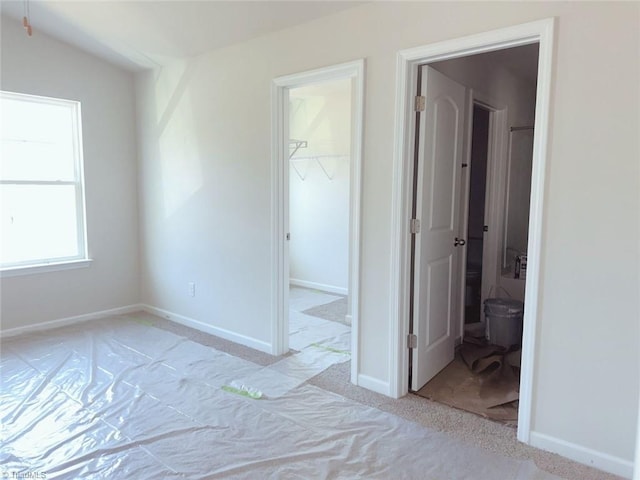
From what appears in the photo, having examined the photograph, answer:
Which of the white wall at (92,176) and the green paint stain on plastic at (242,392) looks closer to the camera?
the green paint stain on plastic at (242,392)

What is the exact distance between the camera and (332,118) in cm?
530

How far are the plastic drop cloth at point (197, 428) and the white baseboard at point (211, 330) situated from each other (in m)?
0.27

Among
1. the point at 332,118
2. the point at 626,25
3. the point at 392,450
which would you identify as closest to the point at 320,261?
the point at 332,118

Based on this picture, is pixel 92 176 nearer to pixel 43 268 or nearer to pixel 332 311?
pixel 43 268

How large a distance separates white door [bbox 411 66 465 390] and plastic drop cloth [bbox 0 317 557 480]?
659 mm

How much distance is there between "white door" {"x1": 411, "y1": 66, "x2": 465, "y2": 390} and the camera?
8.62ft

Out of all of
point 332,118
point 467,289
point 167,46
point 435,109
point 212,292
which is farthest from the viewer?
point 332,118

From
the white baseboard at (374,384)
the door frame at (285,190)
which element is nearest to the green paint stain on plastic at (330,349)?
the door frame at (285,190)

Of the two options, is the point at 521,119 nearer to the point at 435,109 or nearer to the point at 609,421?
the point at 435,109

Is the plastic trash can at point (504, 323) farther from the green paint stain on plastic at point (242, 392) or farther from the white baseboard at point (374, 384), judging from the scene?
the green paint stain on plastic at point (242, 392)

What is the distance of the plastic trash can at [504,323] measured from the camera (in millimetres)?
3355

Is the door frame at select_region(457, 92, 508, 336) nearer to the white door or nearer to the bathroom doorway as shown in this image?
the bathroom doorway

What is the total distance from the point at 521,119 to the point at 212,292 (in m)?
3.33

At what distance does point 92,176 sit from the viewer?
163 inches
